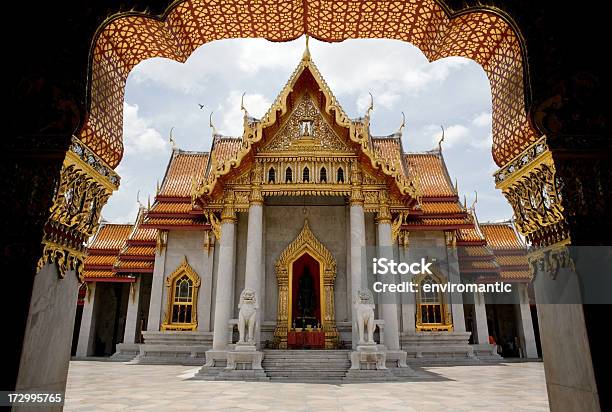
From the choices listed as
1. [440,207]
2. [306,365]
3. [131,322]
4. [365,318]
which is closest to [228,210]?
[306,365]

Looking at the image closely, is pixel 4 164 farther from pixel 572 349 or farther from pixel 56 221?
pixel 572 349

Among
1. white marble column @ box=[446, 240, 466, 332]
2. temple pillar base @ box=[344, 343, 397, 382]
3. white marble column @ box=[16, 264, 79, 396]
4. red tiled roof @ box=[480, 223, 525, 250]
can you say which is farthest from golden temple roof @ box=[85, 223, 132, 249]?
white marble column @ box=[16, 264, 79, 396]

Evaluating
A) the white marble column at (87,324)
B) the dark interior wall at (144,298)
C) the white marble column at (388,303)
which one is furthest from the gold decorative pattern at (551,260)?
the dark interior wall at (144,298)

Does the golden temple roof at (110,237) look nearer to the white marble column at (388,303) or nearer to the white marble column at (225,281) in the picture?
the white marble column at (225,281)

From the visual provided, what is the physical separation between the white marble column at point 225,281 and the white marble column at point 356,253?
11.0ft

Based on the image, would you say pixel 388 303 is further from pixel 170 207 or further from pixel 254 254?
pixel 170 207

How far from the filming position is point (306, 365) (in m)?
10.6

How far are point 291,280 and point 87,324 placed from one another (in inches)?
430

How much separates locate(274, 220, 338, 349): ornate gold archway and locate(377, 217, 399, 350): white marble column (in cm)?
153

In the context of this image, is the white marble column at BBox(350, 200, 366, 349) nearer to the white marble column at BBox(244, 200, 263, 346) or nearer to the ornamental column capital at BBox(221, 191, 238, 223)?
the white marble column at BBox(244, 200, 263, 346)

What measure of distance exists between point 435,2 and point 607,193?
1962 mm

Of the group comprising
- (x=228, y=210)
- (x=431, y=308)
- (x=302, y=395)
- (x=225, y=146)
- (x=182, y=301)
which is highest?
(x=225, y=146)

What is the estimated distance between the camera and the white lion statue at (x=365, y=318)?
10.2 m

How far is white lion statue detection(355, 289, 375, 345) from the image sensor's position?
33.6 ft
